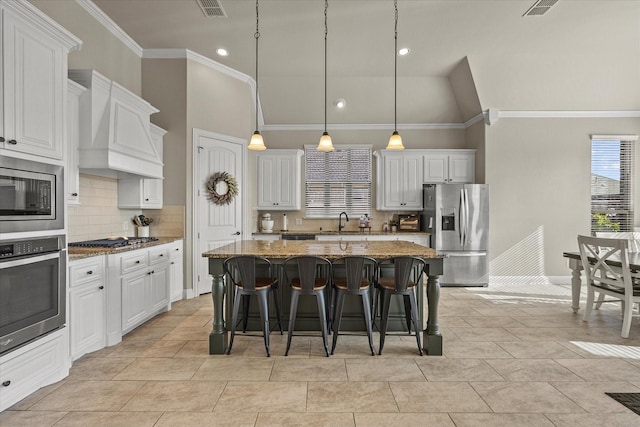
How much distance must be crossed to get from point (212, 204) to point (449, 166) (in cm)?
424

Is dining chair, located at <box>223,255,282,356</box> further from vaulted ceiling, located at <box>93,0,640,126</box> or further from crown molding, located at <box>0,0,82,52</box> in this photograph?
vaulted ceiling, located at <box>93,0,640,126</box>

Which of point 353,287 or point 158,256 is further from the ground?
point 158,256

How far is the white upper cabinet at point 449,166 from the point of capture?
6566 mm

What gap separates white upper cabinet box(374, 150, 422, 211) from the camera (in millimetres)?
6664

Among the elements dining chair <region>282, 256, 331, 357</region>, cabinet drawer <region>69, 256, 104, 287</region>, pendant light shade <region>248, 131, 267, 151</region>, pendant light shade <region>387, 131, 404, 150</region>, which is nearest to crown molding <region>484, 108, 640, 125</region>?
pendant light shade <region>387, 131, 404, 150</region>

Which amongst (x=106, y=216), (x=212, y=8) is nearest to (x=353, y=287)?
(x=106, y=216)

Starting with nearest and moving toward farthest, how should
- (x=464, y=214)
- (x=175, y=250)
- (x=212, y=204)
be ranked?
(x=175, y=250) → (x=212, y=204) → (x=464, y=214)

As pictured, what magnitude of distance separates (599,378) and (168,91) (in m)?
5.80

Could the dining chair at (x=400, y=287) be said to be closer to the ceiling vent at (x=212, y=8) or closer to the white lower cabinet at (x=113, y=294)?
the white lower cabinet at (x=113, y=294)

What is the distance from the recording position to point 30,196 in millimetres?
2430

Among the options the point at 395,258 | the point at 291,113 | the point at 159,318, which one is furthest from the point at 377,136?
the point at 159,318

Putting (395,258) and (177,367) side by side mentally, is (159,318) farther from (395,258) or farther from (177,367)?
(395,258)

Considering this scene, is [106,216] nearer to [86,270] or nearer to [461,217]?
[86,270]

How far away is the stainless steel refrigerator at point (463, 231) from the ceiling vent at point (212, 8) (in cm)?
412
